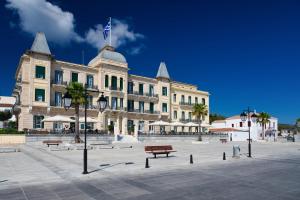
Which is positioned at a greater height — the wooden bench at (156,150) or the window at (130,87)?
the window at (130,87)

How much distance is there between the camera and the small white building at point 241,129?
205 feet

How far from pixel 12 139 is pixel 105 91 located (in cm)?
1793

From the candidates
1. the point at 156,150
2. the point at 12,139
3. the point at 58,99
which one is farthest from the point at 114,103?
the point at 156,150

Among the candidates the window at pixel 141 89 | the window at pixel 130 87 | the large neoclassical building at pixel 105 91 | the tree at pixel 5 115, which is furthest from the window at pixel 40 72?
the tree at pixel 5 115

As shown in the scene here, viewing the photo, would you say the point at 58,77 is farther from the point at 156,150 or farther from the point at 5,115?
the point at 156,150

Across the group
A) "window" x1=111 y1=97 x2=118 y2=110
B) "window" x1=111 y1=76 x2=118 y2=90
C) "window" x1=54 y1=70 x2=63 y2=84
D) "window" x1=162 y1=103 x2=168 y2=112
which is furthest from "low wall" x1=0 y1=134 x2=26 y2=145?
"window" x1=162 y1=103 x2=168 y2=112

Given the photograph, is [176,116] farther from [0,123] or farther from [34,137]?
[0,123]

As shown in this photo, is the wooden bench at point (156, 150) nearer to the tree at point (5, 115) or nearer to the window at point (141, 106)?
the window at point (141, 106)

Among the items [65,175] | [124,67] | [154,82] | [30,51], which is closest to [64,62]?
[30,51]

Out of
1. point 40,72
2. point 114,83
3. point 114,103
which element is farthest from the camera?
point 114,83

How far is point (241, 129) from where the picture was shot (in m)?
67.9

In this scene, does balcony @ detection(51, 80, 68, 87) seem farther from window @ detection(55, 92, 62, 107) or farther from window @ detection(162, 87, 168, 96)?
window @ detection(162, 87, 168, 96)

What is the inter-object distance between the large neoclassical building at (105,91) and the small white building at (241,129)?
22.2 feet

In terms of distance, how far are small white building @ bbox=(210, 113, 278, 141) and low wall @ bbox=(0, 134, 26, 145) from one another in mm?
33880
